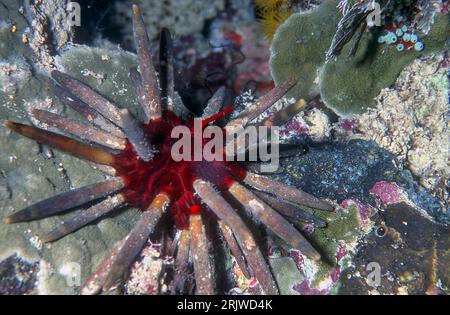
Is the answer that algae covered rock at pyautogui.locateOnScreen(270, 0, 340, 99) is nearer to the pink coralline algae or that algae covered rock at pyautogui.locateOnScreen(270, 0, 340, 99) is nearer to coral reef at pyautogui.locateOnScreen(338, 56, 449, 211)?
coral reef at pyautogui.locateOnScreen(338, 56, 449, 211)

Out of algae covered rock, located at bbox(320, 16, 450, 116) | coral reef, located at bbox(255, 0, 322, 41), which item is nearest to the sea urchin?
algae covered rock, located at bbox(320, 16, 450, 116)

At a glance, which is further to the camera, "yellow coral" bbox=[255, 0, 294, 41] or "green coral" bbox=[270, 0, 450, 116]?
"yellow coral" bbox=[255, 0, 294, 41]

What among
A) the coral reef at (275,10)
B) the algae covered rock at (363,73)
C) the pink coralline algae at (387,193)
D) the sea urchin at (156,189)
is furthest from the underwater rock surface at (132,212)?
the coral reef at (275,10)

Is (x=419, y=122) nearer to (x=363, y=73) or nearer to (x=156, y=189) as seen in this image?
(x=363, y=73)

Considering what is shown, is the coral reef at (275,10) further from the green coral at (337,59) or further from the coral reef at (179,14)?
the coral reef at (179,14)

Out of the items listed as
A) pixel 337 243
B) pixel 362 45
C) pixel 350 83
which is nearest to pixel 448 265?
pixel 337 243

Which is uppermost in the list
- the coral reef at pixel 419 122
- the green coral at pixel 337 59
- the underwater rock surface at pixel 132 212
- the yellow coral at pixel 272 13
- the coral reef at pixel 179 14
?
the coral reef at pixel 179 14

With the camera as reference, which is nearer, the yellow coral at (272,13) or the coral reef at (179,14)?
the yellow coral at (272,13)

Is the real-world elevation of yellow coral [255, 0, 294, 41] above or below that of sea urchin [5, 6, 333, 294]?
above

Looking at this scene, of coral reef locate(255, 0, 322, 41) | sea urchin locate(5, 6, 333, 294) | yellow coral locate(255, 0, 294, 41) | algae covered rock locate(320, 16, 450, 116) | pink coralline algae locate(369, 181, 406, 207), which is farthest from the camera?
yellow coral locate(255, 0, 294, 41)
